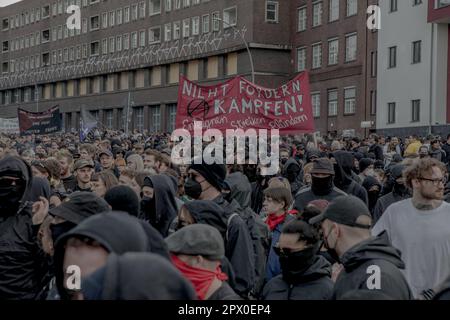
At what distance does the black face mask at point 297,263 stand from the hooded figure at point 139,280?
294 cm

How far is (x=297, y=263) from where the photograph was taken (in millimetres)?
5352

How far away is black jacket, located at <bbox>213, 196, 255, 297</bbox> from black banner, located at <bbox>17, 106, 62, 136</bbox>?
18.6 m

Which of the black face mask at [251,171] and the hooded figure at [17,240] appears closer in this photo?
the hooded figure at [17,240]

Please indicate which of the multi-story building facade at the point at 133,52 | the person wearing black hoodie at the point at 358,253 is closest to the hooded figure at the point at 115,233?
the person wearing black hoodie at the point at 358,253

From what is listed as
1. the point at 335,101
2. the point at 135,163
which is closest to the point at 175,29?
the point at 335,101

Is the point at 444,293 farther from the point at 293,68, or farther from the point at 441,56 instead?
the point at 293,68

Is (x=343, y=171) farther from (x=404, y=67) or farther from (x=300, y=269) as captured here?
(x=404, y=67)

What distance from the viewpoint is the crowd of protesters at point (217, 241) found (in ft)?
9.11

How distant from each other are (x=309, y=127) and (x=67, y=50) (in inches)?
2684

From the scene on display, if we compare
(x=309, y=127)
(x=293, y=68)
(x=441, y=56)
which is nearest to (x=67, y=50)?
(x=293, y=68)

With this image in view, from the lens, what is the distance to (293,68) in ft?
188

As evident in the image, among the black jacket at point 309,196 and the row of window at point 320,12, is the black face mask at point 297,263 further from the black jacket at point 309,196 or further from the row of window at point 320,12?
the row of window at point 320,12

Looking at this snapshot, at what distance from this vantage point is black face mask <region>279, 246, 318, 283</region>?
533 centimetres

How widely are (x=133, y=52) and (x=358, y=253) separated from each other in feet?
217
